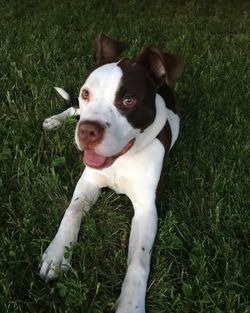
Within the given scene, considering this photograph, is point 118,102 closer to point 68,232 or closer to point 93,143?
point 93,143

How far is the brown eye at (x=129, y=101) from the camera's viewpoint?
3423 millimetres

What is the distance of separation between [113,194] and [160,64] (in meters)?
0.92

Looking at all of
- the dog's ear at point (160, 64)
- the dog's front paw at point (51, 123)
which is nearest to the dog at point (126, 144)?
the dog's ear at point (160, 64)

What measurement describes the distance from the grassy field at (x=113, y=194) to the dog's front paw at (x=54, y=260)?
0.05 meters

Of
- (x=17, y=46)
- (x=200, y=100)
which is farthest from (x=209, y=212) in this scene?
(x=17, y=46)

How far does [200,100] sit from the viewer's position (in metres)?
5.28

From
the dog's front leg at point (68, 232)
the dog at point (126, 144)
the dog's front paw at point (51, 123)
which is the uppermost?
the dog at point (126, 144)

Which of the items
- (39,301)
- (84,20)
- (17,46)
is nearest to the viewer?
(39,301)

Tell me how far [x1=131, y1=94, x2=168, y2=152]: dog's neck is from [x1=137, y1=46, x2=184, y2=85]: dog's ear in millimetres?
202

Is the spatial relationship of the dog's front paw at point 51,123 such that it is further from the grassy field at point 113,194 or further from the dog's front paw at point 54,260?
the dog's front paw at point 54,260

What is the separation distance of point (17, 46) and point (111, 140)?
311 cm

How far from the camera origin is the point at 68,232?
348 centimetres

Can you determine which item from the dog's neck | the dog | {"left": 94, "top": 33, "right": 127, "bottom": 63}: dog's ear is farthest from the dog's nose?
{"left": 94, "top": 33, "right": 127, "bottom": 63}: dog's ear

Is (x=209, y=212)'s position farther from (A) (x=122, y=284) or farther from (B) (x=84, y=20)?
(B) (x=84, y=20)
